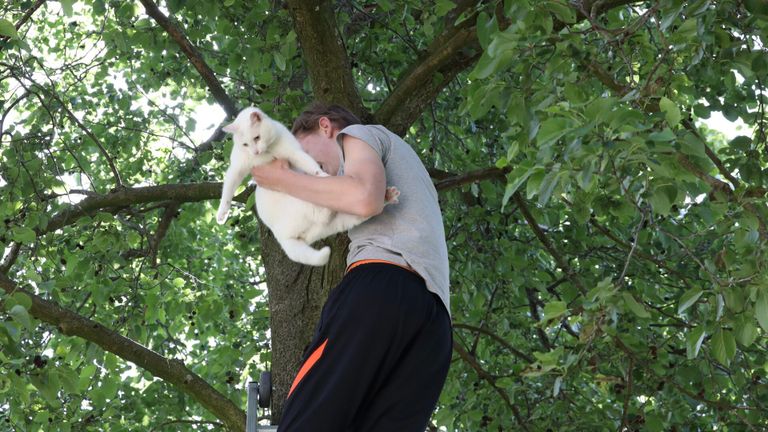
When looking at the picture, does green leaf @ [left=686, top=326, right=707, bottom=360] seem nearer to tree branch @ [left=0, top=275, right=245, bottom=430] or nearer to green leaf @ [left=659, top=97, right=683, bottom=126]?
green leaf @ [left=659, top=97, right=683, bottom=126]

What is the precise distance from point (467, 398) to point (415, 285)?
2591mm

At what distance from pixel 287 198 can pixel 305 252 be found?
0.52 feet

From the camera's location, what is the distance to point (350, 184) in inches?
98.3

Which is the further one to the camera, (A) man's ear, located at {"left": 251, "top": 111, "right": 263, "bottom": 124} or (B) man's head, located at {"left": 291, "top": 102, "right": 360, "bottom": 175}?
(B) man's head, located at {"left": 291, "top": 102, "right": 360, "bottom": 175}

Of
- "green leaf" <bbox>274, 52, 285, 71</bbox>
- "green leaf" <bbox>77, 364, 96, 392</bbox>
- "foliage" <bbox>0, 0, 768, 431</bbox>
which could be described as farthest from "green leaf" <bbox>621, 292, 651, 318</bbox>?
"green leaf" <bbox>77, 364, 96, 392</bbox>

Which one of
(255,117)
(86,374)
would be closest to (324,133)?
(255,117)

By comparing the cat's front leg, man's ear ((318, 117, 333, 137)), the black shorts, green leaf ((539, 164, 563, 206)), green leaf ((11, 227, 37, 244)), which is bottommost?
the black shorts

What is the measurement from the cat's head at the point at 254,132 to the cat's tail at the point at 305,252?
10.6 inches

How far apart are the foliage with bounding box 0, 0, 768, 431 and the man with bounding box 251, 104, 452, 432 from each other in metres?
0.31

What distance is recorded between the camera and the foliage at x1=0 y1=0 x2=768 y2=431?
2.78 metres

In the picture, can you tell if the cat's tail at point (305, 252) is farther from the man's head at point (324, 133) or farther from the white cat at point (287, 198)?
the man's head at point (324, 133)

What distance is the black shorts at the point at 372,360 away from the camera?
2.34m

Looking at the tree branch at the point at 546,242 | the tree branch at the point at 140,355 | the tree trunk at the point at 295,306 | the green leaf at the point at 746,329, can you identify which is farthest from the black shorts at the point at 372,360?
the tree branch at the point at 546,242

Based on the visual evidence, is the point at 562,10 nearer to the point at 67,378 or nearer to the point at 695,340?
the point at 695,340
